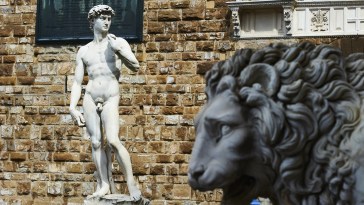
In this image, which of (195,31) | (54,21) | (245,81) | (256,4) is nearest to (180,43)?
(195,31)

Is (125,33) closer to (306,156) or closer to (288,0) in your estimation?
(288,0)

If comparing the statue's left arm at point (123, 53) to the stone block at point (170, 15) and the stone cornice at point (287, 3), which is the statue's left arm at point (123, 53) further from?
the stone block at point (170, 15)

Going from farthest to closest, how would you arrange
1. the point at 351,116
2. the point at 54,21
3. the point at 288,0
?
the point at 54,21, the point at 288,0, the point at 351,116

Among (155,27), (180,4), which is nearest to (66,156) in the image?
(155,27)

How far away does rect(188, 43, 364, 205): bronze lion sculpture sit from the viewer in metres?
1.32

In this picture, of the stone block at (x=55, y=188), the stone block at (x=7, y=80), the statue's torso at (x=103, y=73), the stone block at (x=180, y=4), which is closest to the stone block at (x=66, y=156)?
the stone block at (x=55, y=188)

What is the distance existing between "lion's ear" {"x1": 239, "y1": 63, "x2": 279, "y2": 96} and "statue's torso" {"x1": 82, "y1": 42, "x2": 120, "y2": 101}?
24.6ft

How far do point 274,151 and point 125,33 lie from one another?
1015 cm

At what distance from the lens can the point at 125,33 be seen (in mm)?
11391

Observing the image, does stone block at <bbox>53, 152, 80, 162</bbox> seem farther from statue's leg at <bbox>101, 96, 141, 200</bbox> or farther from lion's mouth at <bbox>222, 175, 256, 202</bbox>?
lion's mouth at <bbox>222, 175, 256, 202</bbox>

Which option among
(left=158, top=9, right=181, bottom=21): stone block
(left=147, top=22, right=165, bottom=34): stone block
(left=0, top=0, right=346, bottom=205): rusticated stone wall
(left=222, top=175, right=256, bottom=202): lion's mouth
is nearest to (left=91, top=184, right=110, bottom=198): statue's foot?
(left=0, top=0, right=346, bottom=205): rusticated stone wall

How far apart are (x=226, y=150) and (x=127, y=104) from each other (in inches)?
388

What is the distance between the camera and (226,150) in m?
1.36

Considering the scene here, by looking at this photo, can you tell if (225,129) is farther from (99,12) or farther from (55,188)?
(55,188)
